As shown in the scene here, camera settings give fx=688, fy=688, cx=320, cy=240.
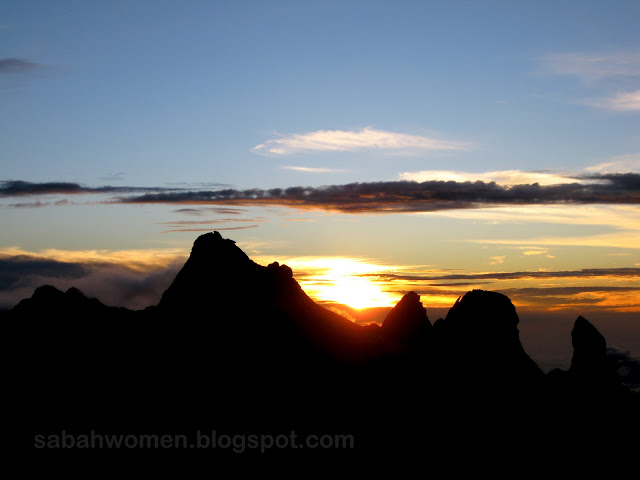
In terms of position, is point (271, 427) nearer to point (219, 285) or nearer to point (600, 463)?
point (219, 285)

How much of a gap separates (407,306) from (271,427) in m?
75.2

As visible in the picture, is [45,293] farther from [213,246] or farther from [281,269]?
[281,269]

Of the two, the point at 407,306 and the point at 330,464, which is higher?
the point at 407,306

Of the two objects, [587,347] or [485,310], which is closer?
[485,310]

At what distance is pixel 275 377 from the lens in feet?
440

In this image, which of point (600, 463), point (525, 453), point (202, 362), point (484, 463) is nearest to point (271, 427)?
point (202, 362)

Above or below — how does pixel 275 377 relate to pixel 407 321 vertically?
below

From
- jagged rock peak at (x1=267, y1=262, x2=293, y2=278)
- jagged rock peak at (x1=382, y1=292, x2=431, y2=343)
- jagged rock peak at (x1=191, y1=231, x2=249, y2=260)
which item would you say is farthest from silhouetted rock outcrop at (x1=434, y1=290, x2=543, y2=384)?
jagged rock peak at (x1=191, y1=231, x2=249, y2=260)

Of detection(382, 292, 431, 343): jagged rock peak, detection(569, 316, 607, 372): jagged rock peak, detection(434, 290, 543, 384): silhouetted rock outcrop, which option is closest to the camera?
detection(434, 290, 543, 384): silhouetted rock outcrop

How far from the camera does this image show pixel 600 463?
149000 mm

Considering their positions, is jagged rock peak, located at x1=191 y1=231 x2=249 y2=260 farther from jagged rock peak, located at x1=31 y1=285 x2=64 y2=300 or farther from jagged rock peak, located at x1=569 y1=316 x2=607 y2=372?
jagged rock peak, located at x1=569 y1=316 x2=607 y2=372

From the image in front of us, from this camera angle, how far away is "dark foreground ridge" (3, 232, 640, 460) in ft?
424

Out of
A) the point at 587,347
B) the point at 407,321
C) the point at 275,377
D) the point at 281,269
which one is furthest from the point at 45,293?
the point at 587,347

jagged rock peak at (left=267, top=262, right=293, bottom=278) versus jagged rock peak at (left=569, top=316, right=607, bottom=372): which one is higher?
jagged rock peak at (left=267, top=262, right=293, bottom=278)
